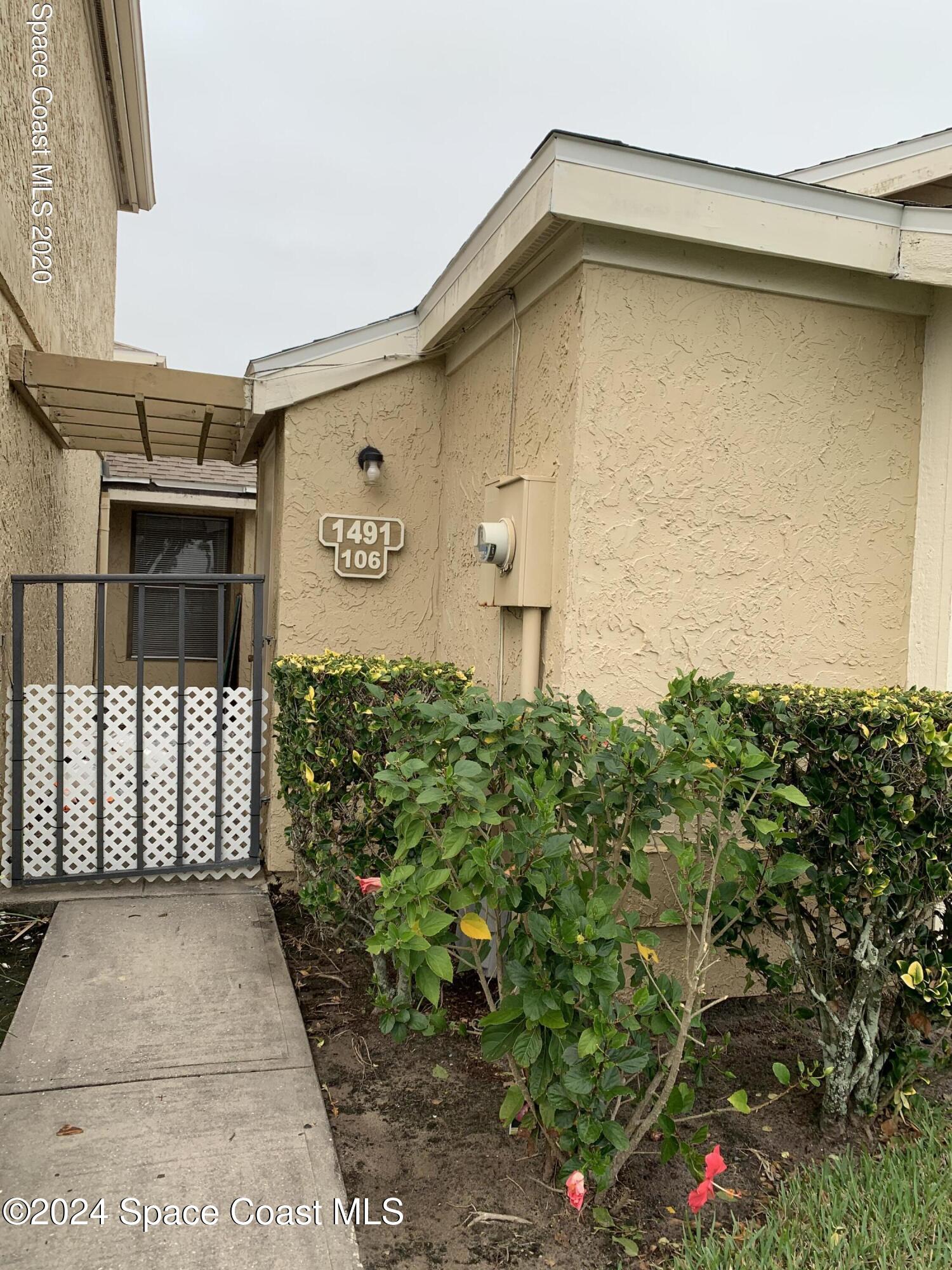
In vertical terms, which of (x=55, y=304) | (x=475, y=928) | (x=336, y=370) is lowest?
(x=475, y=928)

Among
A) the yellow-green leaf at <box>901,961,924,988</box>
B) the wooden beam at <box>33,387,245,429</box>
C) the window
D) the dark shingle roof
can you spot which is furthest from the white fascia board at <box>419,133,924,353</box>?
the window

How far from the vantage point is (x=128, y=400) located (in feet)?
19.2

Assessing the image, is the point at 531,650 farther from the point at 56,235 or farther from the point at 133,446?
the point at 56,235

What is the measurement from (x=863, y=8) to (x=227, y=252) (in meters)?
27.8

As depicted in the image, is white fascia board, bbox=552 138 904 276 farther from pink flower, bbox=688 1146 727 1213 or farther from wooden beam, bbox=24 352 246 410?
pink flower, bbox=688 1146 727 1213

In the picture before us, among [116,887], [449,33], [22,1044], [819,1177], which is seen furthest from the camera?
[449,33]

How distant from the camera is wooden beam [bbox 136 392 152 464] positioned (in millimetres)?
5609

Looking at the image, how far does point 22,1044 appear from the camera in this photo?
3.46 m

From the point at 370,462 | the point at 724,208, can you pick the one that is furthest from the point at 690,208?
the point at 370,462

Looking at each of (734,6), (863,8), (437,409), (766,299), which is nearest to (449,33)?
(734,6)

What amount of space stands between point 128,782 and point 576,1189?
4.15 m

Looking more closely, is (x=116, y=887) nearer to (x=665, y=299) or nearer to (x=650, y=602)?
(x=650, y=602)

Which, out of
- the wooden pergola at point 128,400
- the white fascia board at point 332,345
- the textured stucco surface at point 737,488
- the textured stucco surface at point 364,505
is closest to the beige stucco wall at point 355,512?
the textured stucco surface at point 364,505

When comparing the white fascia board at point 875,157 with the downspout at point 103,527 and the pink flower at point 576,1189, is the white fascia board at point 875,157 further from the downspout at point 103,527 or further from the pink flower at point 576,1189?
the downspout at point 103,527
